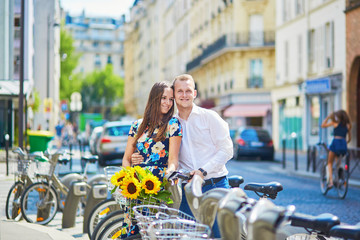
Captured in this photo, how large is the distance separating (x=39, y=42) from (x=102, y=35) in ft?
305

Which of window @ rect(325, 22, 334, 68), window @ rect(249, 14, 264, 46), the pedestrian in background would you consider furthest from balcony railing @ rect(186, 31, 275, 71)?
window @ rect(325, 22, 334, 68)

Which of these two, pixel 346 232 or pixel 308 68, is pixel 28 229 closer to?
pixel 346 232

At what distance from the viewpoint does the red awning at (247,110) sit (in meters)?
47.4

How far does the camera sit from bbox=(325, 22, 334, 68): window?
31125 millimetres

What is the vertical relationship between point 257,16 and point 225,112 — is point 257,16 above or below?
above

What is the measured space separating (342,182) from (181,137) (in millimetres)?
8727

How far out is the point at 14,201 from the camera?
966cm

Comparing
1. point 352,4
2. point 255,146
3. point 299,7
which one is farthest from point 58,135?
point 352,4

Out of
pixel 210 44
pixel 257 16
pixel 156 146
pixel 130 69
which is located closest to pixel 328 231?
pixel 156 146

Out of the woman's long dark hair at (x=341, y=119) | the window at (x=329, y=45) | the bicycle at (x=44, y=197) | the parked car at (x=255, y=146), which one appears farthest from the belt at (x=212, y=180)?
the window at (x=329, y=45)

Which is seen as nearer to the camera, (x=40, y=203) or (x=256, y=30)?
(x=40, y=203)

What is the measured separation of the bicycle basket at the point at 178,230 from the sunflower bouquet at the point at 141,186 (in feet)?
3.61

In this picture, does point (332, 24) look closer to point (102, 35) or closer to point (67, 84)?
point (67, 84)

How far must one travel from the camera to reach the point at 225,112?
4953 centimetres
